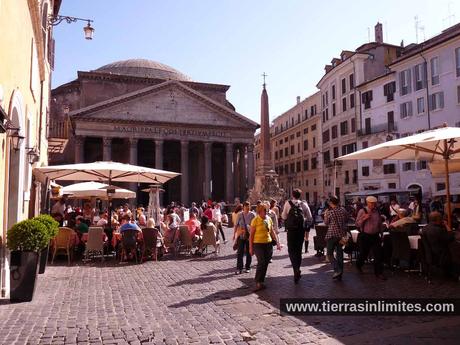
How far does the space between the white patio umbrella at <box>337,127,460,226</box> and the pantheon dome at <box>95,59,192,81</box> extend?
139ft

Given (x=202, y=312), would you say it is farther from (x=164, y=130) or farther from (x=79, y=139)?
(x=164, y=130)

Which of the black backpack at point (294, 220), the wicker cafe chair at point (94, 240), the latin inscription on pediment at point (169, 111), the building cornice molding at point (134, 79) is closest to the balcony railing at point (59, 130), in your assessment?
the wicker cafe chair at point (94, 240)

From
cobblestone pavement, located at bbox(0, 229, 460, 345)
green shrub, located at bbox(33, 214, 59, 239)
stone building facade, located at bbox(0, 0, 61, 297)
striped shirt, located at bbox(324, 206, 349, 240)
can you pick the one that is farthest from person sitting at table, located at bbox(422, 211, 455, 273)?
stone building facade, located at bbox(0, 0, 61, 297)

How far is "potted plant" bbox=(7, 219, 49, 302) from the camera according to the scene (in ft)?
20.4

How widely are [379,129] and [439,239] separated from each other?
29.9 meters

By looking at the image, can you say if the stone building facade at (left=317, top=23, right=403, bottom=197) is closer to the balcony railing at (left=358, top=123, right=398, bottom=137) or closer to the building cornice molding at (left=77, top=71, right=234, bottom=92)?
the balcony railing at (left=358, top=123, right=398, bottom=137)

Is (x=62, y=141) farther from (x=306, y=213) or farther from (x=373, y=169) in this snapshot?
(x=373, y=169)

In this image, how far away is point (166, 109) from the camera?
41.0 metres

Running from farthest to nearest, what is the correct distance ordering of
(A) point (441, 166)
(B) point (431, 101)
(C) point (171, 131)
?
(C) point (171, 131) → (B) point (431, 101) → (A) point (441, 166)

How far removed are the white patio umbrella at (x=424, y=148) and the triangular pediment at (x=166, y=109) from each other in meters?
32.2

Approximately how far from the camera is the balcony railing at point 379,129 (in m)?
34.0

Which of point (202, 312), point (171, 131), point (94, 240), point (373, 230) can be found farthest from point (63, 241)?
point (171, 131)

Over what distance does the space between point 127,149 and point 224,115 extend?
9.41 meters

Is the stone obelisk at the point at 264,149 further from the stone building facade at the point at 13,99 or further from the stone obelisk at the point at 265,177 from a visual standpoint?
the stone building facade at the point at 13,99
